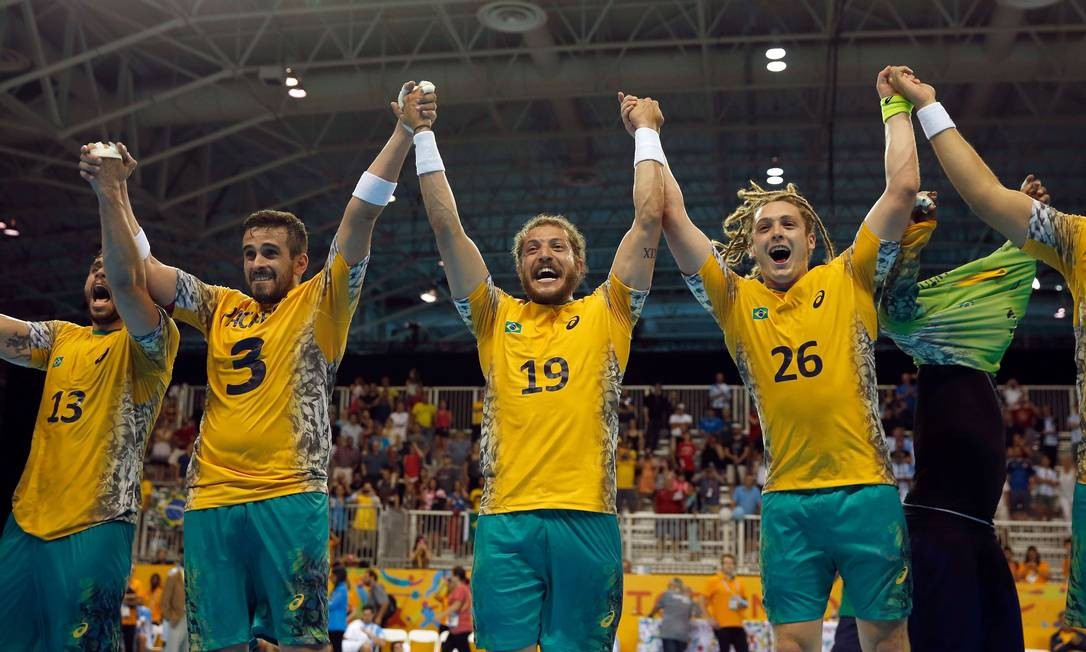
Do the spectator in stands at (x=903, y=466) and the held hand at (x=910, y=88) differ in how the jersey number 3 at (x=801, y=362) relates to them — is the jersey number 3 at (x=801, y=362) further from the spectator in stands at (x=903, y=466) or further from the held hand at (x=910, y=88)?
the spectator in stands at (x=903, y=466)

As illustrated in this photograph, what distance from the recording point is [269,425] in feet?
16.8

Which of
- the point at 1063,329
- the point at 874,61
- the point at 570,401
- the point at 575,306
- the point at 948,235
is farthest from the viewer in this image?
the point at 1063,329

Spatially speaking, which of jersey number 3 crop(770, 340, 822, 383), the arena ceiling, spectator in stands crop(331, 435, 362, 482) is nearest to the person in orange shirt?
the arena ceiling

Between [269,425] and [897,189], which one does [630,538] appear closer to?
[269,425]

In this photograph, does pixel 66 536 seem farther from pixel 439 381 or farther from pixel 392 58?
pixel 439 381

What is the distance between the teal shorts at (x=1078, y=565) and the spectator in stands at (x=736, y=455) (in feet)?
57.8

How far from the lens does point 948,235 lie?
29.8 meters

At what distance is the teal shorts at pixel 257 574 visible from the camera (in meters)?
4.89

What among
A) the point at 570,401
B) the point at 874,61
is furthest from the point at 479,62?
the point at 570,401

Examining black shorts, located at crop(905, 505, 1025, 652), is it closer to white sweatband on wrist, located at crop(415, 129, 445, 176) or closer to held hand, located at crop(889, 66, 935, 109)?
held hand, located at crop(889, 66, 935, 109)

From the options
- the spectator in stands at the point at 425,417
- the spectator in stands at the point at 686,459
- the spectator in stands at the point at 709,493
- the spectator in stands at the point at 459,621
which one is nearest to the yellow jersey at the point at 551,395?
the spectator in stands at the point at 459,621

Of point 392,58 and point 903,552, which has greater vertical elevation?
point 392,58

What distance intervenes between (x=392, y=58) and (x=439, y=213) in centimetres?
1404

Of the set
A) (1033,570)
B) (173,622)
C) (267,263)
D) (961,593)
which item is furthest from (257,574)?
(1033,570)
